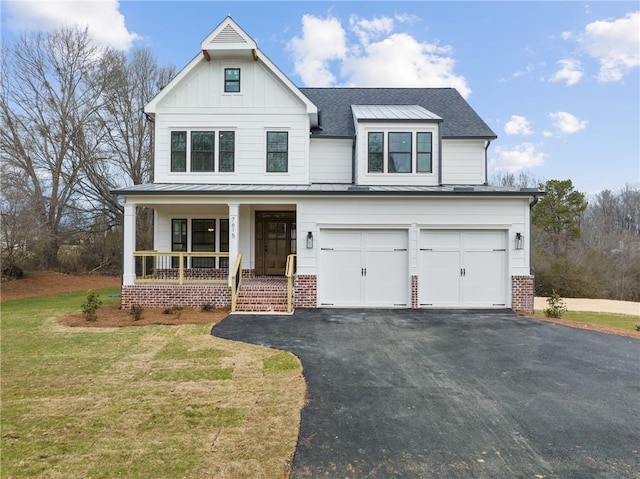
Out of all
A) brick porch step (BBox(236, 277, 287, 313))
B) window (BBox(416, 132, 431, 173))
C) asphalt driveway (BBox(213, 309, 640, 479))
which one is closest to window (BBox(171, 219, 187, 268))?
brick porch step (BBox(236, 277, 287, 313))

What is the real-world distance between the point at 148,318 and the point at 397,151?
9541 mm

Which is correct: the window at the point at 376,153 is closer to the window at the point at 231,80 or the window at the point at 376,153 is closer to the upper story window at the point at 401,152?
the upper story window at the point at 401,152

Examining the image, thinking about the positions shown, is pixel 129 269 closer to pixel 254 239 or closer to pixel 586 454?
pixel 254 239

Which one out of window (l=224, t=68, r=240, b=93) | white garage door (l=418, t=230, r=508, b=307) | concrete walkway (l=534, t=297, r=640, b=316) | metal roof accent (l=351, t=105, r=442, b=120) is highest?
window (l=224, t=68, r=240, b=93)

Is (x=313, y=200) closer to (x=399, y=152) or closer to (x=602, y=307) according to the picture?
(x=399, y=152)

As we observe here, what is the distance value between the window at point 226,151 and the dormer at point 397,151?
4.51 m

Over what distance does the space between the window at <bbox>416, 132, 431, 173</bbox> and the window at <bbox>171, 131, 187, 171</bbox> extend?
8.35 m

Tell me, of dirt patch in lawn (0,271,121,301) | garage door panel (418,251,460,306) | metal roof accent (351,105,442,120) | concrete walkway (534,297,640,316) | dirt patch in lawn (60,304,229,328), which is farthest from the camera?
dirt patch in lawn (0,271,121,301)

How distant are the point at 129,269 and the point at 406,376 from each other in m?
9.11

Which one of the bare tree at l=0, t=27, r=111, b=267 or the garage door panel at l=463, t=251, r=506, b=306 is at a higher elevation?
the bare tree at l=0, t=27, r=111, b=267

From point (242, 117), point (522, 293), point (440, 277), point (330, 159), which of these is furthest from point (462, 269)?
point (242, 117)

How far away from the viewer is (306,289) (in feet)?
35.6

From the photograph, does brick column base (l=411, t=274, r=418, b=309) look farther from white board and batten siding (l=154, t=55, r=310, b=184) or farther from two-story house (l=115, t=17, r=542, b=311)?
white board and batten siding (l=154, t=55, r=310, b=184)

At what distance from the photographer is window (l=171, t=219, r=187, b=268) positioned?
41.6ft
